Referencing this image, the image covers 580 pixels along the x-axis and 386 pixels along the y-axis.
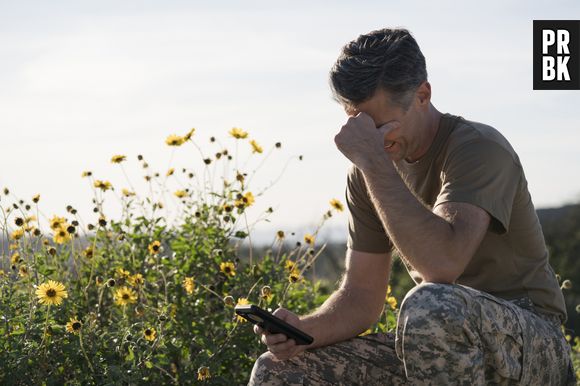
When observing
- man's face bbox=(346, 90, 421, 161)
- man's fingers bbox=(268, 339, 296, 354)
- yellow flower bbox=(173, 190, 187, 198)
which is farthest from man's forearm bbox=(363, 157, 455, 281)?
yellow flower bbox=(173, 190, 187, 198)

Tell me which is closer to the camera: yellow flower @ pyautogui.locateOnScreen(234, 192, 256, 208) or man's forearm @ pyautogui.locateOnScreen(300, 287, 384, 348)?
man's forearm @ pyautogui.locateOnScreen(300, 287, 384, 348)

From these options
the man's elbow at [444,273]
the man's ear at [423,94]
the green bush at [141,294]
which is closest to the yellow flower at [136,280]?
the green bush at [141,294]

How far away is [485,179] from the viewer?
322 centimetres

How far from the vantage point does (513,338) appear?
3098mm

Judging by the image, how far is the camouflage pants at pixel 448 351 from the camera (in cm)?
291

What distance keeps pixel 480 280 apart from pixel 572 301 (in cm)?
978

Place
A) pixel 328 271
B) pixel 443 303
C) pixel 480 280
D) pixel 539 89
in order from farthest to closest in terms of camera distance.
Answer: pixel 328 271 → pixel 539 89 → pixel 480 280 → pixel 443 303

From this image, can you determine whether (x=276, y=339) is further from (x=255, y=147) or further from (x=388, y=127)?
(x=255, y=147)

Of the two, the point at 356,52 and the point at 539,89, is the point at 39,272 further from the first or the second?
the point at 539,89

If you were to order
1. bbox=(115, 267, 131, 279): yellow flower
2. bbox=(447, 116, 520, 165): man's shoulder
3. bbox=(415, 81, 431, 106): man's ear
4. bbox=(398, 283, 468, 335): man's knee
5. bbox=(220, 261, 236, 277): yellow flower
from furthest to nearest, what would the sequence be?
1. bbox=(220, 261, 236, 277): yellow flower
2. bbox=(115, 267, 131, 279): yellow flower
3. bbox=(415, 81, 431, 106): man's ear
4. bbox=(447, 116, 520, 165): man's shoulder
5. bbox=(398, 283, 468, 335): man's knee

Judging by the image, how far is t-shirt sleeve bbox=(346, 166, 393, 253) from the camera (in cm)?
369

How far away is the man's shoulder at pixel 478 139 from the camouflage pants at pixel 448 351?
1.66 ft

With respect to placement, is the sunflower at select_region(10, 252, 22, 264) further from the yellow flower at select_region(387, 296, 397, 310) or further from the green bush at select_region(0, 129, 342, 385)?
the yellow flower at select_region(387, 296, 397, 310)

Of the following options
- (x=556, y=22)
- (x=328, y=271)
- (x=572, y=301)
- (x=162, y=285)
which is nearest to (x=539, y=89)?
(x=556, y=22)
